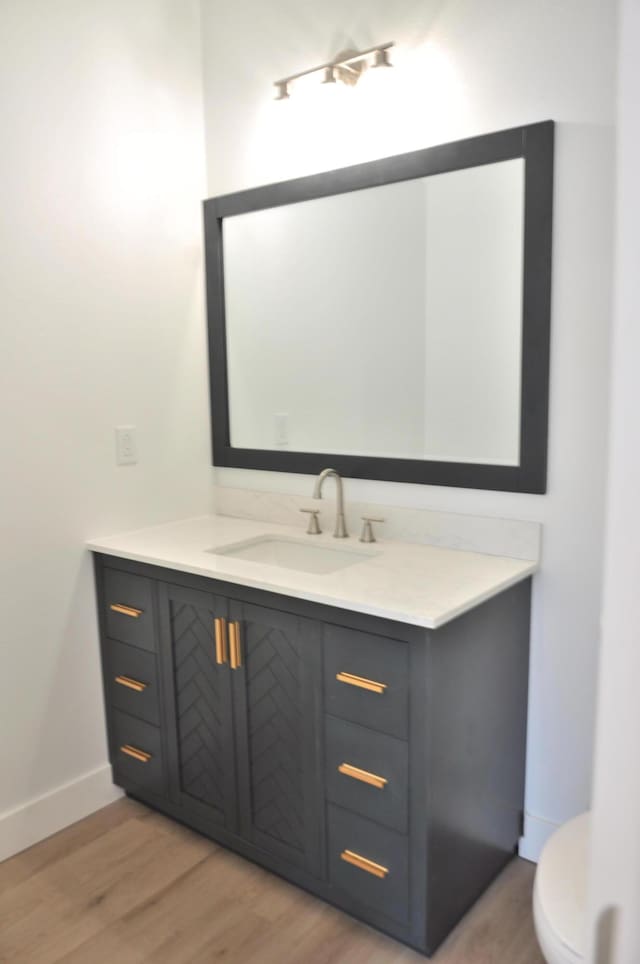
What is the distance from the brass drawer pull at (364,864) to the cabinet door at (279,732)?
0.08 metres

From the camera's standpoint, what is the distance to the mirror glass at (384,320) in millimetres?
1971

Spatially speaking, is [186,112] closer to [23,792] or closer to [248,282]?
[248,282]

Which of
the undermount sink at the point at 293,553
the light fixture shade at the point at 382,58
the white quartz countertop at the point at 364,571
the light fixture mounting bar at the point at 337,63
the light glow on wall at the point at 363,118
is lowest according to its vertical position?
the undermount sink at the point at 293,553

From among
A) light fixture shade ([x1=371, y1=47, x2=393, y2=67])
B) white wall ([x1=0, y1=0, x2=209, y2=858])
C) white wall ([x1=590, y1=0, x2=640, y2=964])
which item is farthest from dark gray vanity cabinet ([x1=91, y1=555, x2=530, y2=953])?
light fixture shade ([x1=371, y1=47, x2=393, y2=67])

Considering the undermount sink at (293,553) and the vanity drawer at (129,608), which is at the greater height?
the undermount sink at (293,553)

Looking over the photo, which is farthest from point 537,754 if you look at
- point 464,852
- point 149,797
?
point 149,797

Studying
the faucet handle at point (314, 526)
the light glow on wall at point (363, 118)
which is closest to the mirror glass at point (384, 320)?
the light glow on wall at point (363, 118)

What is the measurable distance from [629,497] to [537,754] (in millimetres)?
1903

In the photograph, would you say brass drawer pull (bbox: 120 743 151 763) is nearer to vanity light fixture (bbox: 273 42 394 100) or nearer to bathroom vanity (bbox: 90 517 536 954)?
bathroom vanity (bbox: 90 517 536 954)

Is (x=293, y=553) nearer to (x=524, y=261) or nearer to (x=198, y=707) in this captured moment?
(x=198, y=707)

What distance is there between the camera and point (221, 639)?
6.49ft

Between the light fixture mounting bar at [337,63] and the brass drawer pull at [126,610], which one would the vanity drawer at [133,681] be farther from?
the light fixture mounting bar at [337,63]

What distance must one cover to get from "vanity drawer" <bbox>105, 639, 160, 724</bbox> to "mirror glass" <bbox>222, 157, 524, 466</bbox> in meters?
0.82

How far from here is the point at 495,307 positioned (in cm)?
197
